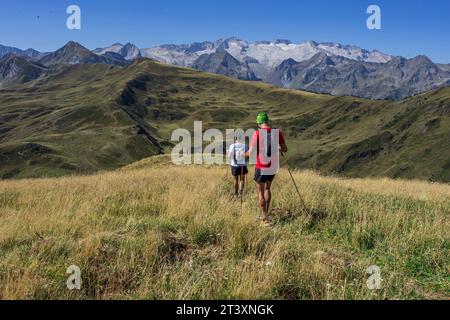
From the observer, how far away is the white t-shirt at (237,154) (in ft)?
48.2

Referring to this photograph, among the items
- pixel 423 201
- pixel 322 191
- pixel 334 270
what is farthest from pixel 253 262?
pixel 423 201

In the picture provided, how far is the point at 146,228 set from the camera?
8.27m

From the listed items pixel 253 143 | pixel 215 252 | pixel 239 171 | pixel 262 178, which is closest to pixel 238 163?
pixel 239 171

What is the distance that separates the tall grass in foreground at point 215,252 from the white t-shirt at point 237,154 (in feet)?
13.3

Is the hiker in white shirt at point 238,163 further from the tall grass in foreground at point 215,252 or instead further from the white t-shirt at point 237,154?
the tall grass in foreground at point 215,252

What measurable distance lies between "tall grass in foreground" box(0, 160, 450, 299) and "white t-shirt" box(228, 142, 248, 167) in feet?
13.3

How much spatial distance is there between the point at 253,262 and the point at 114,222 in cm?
378

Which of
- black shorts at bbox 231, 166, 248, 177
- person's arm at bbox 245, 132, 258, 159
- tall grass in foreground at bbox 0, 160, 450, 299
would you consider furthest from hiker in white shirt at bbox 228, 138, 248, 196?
person's arm at bbox 245, 132, 258, 159

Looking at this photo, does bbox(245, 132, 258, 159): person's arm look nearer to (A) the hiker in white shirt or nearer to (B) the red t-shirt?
(B) the red t-shirt

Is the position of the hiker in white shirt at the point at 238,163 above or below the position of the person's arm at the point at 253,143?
below

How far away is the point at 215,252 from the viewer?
7121mm

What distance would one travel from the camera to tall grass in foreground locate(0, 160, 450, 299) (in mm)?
5691

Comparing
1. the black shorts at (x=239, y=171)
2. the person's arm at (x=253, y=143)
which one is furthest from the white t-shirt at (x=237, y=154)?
the person's arm at (x=253, y=143)
